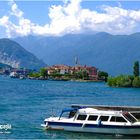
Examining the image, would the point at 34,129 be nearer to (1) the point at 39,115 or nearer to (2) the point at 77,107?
(2) the point at 77,107

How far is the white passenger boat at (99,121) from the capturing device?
43156 mm

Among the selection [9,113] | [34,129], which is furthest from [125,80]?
[34,129]

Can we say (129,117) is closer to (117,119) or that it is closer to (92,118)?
(117,119)

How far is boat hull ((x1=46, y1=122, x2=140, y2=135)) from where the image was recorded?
141 ft

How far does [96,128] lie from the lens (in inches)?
1725

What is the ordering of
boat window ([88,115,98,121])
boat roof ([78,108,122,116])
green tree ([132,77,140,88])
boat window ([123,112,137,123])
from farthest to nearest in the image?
1. green tree ([132,77,140,88])
2. boat window ([88,115,98,121])
3. boat roof ([78,108,122,116])
4. boat window ([123,112,137,123])

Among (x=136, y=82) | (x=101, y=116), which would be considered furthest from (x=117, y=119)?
(x=136, y=82)

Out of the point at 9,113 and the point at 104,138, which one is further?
the point at 9,113

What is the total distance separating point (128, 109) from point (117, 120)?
3.28 metres

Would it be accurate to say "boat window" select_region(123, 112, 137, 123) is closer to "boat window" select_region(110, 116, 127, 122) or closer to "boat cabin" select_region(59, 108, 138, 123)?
"boat cabin" select_region(59, 108, 138, 123)

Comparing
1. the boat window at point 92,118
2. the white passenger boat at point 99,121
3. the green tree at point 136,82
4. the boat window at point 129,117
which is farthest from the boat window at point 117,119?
the green tree at point 136,82

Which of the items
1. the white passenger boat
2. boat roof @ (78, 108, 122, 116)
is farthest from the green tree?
boat roof @ (78, 108, 122, 116)

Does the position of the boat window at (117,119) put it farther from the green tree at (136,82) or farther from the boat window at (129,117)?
the green tree at (136,82)

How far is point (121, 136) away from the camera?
4312cm
